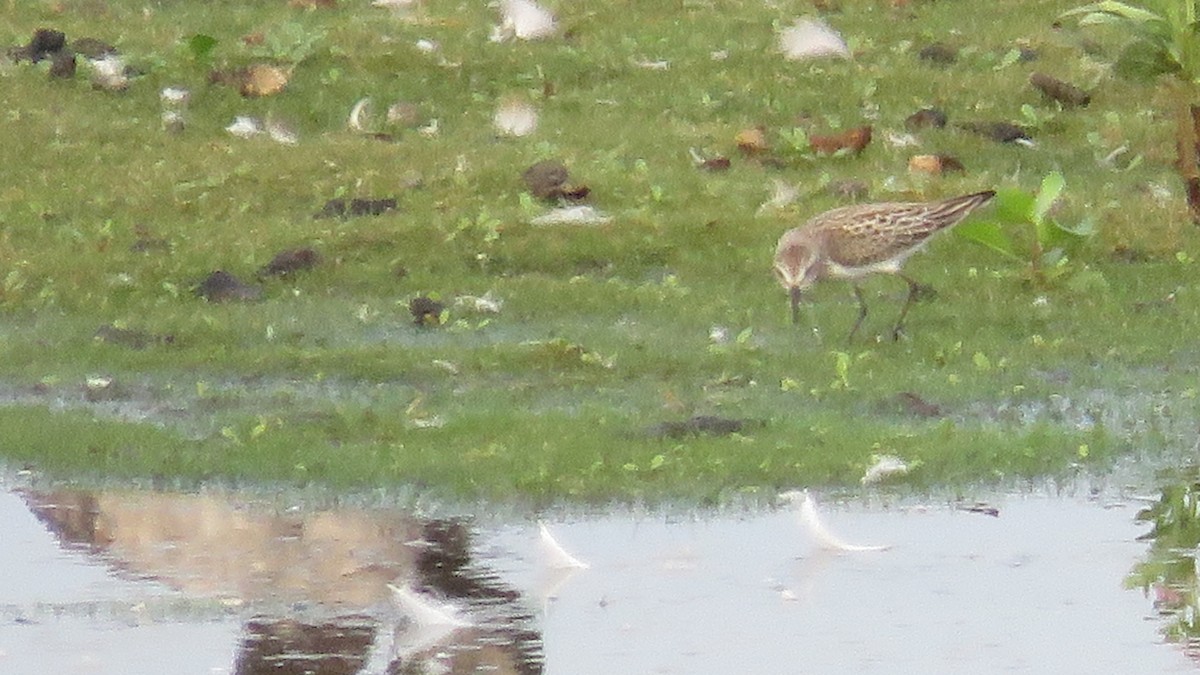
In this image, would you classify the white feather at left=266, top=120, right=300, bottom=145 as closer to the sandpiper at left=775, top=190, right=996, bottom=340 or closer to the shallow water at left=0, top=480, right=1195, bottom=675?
the sandpiper at left=775, top=190, right=996, bottom=340

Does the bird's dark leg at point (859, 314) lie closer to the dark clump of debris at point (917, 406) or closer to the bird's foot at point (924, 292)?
the bird's foot at point (924, 292)

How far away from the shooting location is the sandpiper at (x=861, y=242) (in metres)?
12.5

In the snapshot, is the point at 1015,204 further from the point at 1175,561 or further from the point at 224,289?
the point at 1175,561

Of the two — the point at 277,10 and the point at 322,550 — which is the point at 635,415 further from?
the point at 277,10

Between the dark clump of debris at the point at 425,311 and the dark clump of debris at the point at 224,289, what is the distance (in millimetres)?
842

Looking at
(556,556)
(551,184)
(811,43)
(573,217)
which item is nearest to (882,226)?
(573,217)

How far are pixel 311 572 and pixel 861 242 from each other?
4.18 metres

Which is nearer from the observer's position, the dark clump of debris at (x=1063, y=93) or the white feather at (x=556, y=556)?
the white feather at (x=556, y=556)

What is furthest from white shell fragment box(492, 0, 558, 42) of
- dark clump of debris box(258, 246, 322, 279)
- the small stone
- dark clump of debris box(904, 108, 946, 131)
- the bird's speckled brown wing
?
the bird's speckled brown wing

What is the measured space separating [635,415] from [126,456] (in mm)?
1984

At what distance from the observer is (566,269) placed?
13.7 m

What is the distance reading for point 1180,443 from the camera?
10.7 meters

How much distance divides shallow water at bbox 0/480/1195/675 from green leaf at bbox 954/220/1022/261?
123 inches

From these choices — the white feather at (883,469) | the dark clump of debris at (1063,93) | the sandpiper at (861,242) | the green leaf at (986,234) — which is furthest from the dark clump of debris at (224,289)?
the dark clump of debris at (1063,93)
